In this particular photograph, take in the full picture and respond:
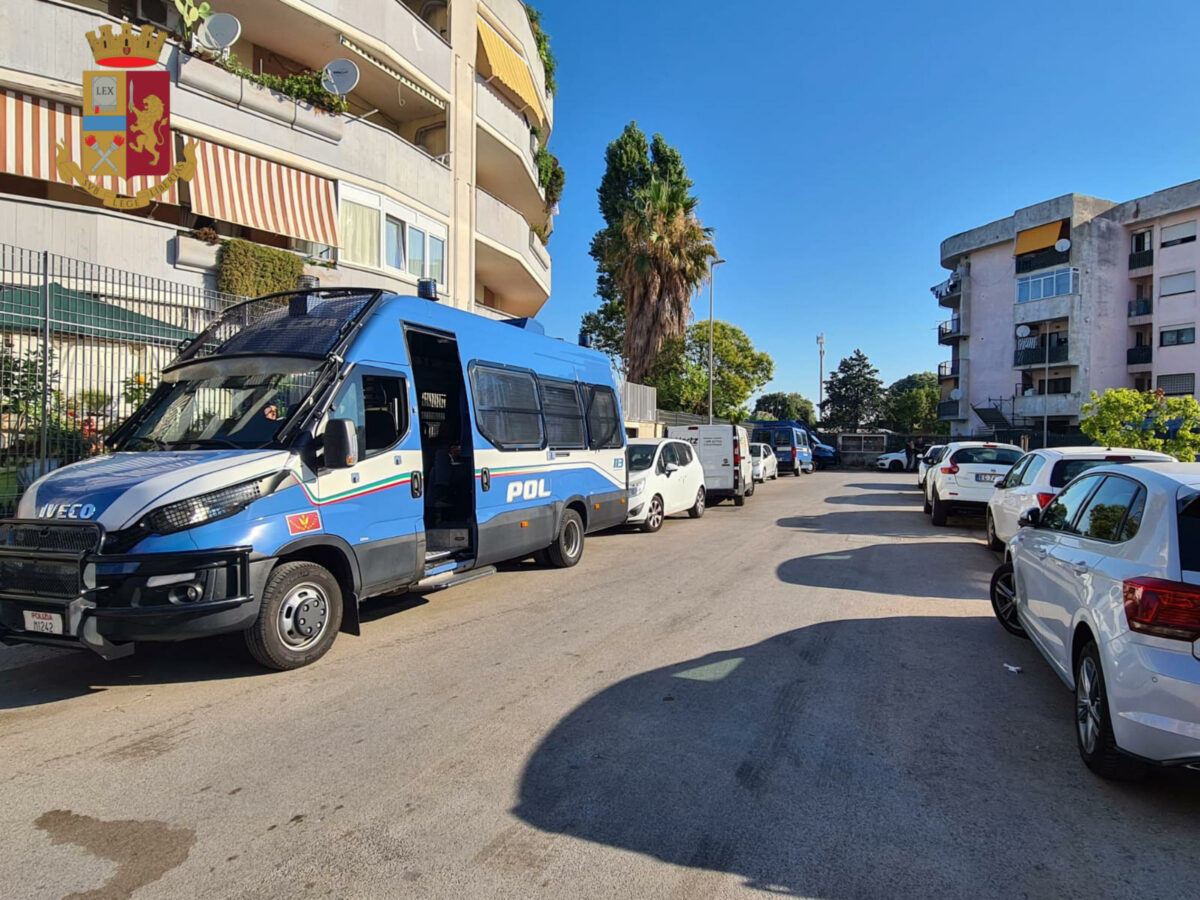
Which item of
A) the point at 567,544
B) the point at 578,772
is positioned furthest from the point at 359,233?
the point at 578,772

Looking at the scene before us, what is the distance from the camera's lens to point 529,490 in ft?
27.8

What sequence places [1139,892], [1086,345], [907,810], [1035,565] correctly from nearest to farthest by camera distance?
[1139,892] < [907,810] < [1035,565] < [1086,345]

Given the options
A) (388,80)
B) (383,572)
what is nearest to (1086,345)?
(388,80)

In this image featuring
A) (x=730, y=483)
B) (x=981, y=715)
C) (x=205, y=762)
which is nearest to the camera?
(x=205, y=762)

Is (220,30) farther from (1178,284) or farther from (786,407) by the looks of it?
(786,407)

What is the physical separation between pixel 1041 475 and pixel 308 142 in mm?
14218

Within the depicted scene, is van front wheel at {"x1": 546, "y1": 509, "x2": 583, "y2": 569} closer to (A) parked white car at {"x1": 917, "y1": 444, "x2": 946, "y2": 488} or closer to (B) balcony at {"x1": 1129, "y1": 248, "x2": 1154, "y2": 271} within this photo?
(A) parked white car at {"x1": 917, "y1": 444, "x2": 946, "y2": 488}

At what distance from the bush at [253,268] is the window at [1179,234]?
150 ft

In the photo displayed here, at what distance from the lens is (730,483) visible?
715 inches

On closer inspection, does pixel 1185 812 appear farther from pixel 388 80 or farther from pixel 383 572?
pixel 388 80

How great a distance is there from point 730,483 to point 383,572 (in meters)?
13.2

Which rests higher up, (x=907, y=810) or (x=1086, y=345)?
(x=1086, y=345)

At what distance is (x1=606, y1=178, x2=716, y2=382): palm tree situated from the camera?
29.0m

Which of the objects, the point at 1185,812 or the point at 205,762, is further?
the point at 205,762
